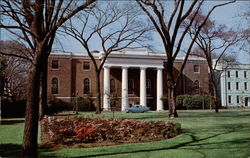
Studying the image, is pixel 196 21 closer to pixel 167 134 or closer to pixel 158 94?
pixel 167 134

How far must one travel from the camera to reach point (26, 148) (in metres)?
7.40

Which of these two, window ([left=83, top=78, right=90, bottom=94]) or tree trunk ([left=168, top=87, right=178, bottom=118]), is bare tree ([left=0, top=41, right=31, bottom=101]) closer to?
window ([left=83, top=78, right=90, bottom=94])

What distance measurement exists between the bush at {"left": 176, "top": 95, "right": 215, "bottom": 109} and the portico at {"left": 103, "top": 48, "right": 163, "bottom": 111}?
14.0 ft

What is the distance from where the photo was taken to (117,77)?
183ft

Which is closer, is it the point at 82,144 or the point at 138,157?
the point at 138,157

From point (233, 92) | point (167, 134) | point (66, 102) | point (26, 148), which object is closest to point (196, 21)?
point (167, 134)

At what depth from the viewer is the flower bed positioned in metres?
10.5

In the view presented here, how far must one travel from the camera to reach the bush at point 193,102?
181 ft

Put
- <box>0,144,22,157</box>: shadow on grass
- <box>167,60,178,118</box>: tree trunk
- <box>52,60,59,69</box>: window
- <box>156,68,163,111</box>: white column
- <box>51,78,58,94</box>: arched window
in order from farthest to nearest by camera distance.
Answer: <box>156,68,163,111</box>: white column → <box>52,60,59,69</box>: window → <box>51,78,58,94</box>: arched window → <box>167,60,178,118</box>: tree trunk → <box>0,144,22,157</box>: shadow on grass

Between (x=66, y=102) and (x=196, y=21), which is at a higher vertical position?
(x=196, y=21)

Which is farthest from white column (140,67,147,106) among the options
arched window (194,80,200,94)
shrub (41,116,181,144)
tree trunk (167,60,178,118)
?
shrub (41,116,181,144)

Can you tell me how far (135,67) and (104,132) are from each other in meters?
44.2

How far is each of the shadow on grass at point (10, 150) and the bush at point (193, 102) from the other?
1863 inches

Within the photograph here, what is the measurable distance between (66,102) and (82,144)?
4357 centimetres
